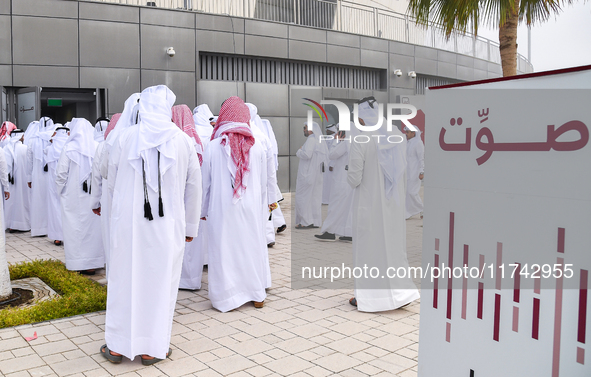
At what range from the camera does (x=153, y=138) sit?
12.3ft

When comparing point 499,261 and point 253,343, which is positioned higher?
point 499,261

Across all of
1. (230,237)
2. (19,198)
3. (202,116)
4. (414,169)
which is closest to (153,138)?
(230,237)

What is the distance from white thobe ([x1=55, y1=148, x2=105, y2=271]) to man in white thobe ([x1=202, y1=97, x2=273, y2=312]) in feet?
7.37

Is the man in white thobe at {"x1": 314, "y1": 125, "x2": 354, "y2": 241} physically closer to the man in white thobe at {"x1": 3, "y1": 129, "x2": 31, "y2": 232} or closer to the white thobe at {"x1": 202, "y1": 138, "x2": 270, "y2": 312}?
the white thobe at {"x1": 202, "y1": 138, "x2": 270, "y2": 312}

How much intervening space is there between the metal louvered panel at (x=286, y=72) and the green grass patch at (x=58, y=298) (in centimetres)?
843

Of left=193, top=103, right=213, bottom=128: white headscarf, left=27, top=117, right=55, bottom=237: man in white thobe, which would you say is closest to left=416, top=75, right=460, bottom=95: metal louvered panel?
left=193, top=103, right=213, bottom=128: white headscarf

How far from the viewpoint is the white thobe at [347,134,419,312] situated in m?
4.86

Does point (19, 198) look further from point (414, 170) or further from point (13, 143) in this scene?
point (414, 170)

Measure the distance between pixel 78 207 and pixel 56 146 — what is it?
232cm

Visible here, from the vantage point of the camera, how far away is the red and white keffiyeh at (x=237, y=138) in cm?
492

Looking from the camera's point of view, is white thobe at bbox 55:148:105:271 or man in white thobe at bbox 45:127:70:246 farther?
man in white thobe at bbox 45:127:70:246

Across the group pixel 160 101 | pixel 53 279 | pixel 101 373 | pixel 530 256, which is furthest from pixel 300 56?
pixel 530 256

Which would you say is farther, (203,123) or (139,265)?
(203,123)

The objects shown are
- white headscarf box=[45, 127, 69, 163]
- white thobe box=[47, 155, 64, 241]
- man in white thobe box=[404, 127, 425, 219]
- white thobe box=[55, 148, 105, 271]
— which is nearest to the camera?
white thobe box=[55, 148, 105, 271]
